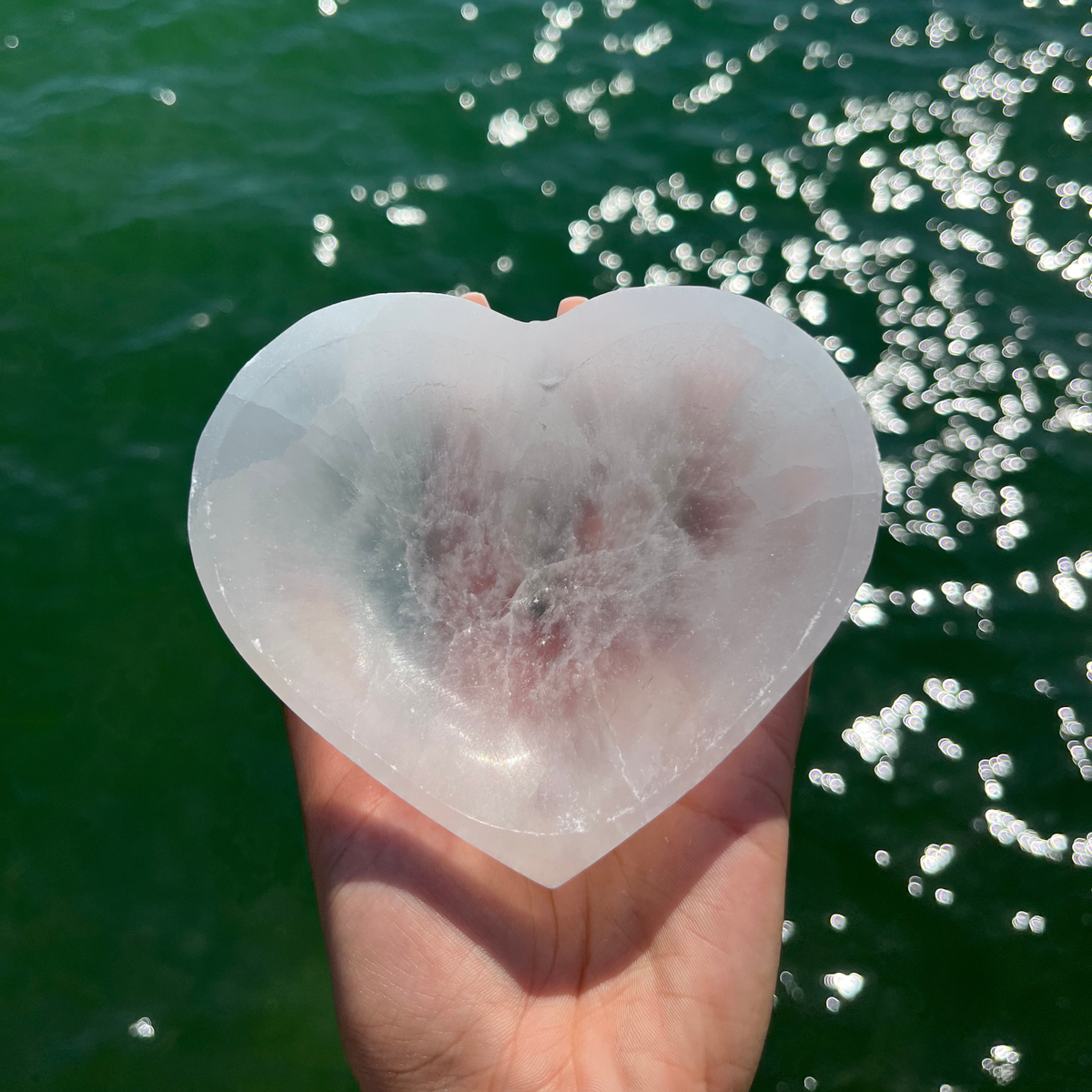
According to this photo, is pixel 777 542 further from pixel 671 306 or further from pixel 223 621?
pixel 223 621

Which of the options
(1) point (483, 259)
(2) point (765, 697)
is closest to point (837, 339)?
(1) point (483, 259)

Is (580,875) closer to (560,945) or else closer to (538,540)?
(560,945)

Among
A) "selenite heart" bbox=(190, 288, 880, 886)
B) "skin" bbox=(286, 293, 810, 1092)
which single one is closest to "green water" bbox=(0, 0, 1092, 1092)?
"skin" bbox=(286, 293, 810, 1092)

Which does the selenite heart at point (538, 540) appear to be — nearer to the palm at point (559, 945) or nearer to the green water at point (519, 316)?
the palm at point (559, 945)

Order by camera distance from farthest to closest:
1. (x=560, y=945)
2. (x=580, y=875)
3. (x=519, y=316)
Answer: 1. (x=519, y=316)
2. (x=580, y=875)
3. (x=560, y=945)

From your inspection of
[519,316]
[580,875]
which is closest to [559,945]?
[580,875]

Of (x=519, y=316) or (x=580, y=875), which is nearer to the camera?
(x=580, y=875)
